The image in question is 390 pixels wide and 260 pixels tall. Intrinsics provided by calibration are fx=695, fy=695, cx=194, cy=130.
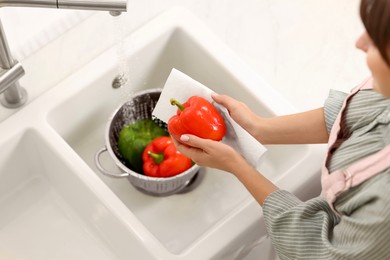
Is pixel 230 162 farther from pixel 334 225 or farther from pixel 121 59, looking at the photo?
pixel 121 59

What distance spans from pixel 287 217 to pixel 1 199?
57 centimetres

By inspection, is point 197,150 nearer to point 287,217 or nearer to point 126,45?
point 287,217

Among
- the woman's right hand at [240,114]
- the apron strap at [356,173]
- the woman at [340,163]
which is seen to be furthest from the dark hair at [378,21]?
the woman's right hand at [240,114]

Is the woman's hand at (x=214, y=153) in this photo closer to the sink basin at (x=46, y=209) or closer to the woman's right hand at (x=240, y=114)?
the woman's right hand at (x=240, y=114)

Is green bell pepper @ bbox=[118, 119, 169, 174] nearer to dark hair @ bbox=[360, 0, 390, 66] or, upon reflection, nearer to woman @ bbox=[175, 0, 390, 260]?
woman @ bbox=[175, 0, 390, 260]

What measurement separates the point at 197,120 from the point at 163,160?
18 cm

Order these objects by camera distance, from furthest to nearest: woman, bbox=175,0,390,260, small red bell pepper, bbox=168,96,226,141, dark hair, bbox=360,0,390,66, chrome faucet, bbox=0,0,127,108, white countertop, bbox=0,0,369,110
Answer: white countertop, bbox=0,0,369,110 → small red bell pepper, bbox=168,96,226,141 → chrome faucet, bbox=0,0,127,108 → woman, bbox=175,0,390,260 → dark hair, bbox=360,0,390,66

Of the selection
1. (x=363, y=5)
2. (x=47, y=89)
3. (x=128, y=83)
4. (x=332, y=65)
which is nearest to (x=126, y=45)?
(x=128, y=83)

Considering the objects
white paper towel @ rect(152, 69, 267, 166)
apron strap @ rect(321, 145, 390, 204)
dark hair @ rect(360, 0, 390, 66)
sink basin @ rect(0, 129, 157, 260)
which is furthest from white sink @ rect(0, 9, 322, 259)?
dark hair @ rect(360, 0, 390, 66)

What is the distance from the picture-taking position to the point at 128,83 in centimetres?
137

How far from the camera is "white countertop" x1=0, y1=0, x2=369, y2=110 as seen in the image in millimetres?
1378

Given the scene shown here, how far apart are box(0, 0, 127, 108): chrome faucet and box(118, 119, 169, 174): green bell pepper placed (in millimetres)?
198

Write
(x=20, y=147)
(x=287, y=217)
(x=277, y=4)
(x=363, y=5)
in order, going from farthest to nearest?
(x=277, y=4)
(x=20, y=147)
(x=287, y=217)
(x=363, y=5)

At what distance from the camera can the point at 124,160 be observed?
133 centimetres
